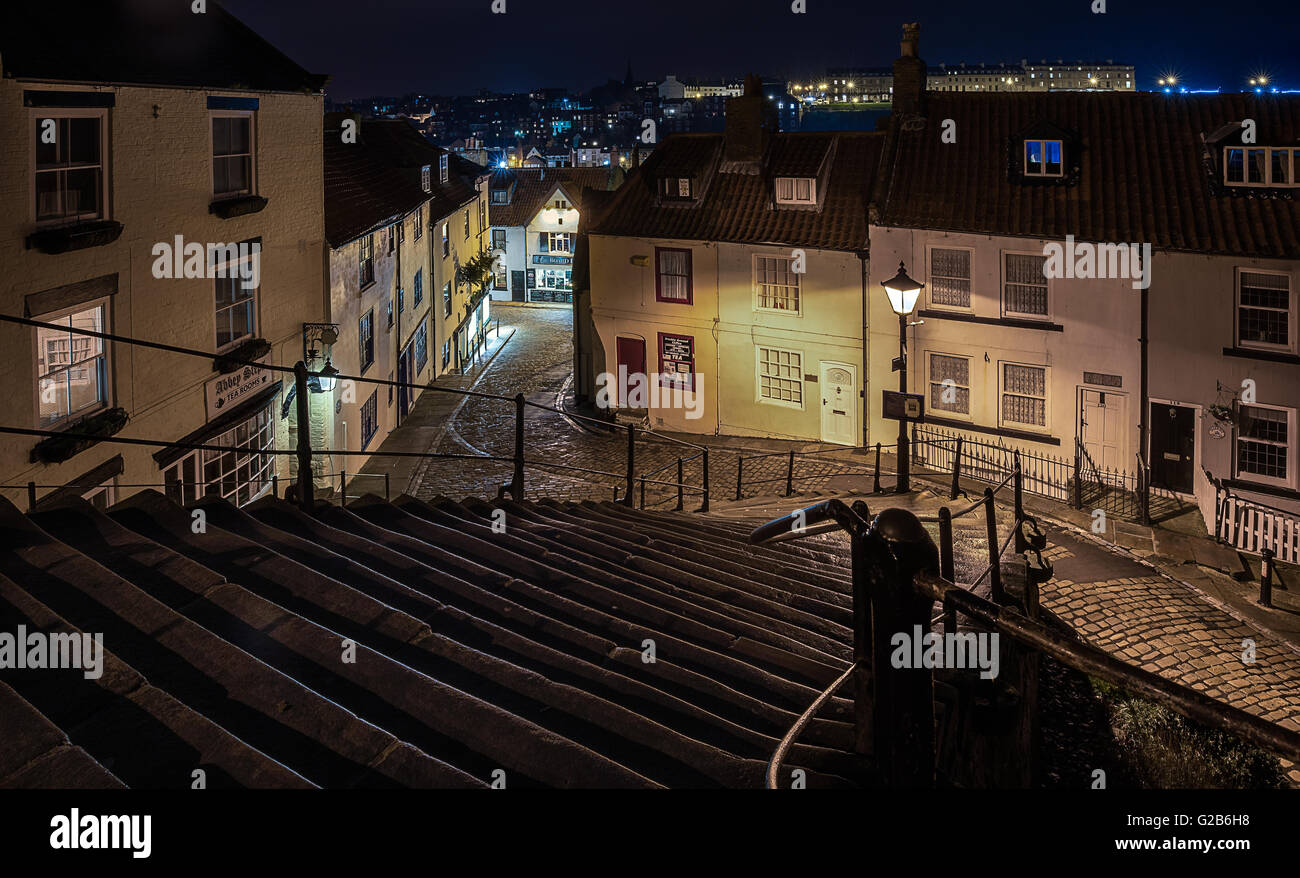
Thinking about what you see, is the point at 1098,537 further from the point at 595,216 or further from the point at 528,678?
the point at 595,216

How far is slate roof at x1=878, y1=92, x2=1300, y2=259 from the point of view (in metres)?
22.9

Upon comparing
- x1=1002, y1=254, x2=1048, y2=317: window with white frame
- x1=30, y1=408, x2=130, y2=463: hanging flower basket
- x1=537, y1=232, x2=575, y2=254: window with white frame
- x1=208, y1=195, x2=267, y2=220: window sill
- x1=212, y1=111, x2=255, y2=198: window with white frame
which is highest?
x1=537, y1=232, x2=575, y2=254: window with white frame

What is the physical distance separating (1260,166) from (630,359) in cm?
1796

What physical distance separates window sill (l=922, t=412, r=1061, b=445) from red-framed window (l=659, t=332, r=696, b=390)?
25.8 feet

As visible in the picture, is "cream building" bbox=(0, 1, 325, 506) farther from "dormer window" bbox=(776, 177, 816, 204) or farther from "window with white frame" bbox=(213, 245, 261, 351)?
"dormer window" bbox=(776, 177, 816, 204)

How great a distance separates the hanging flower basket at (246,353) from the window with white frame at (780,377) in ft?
51.8

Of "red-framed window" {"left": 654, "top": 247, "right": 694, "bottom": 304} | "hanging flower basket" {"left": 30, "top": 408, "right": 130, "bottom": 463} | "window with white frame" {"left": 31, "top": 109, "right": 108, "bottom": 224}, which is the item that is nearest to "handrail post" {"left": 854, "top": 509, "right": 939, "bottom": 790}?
"hanging flower basket" {"left": 30, "top": 408, "right": 130, "bottom": 463}

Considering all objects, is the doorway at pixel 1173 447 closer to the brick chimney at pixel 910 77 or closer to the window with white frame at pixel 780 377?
the window with white frame at pixel 780 377

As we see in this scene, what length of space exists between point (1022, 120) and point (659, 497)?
13727mm

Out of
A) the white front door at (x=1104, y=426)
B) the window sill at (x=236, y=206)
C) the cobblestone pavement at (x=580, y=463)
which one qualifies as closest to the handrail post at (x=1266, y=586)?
the cobblestone pavement at (x=580, y=463)

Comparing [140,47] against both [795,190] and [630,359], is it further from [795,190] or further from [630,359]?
[630,359]

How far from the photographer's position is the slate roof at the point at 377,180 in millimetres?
26078

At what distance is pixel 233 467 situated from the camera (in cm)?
1733

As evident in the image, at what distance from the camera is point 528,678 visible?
586 centimetres
